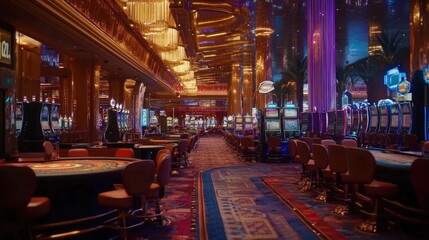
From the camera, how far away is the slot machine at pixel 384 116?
36.7ft

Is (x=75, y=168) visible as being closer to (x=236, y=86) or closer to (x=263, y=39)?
(x=263, y=39)

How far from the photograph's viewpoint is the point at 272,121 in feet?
45.6

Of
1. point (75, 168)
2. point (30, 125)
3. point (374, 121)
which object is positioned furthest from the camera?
point (374, 121)

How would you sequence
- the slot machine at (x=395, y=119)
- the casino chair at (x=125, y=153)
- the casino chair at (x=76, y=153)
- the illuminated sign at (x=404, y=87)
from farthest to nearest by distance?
the slot machine at (x=395, y=119) → the illuminated sign at (x=404, y=87) → the casino chair at (x=125, y=153) → the casino chair at (x=76, y=153)

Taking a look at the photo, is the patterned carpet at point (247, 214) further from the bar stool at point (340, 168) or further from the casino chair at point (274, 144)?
the casino chair at point (274, 144)

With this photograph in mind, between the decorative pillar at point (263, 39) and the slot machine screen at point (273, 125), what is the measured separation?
328 centimetres

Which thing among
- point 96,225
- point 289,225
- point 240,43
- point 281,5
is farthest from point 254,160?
point 96,225

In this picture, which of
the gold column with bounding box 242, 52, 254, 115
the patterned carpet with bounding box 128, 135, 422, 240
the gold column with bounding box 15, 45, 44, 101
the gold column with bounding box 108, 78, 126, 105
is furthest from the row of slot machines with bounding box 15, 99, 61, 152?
the gold column with bounding box 242, 52, 254, 115

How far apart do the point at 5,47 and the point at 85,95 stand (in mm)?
4953

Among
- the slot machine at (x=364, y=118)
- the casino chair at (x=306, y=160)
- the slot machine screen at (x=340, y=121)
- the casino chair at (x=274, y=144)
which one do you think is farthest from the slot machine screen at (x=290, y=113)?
the casino chair at (x=306, y=160)

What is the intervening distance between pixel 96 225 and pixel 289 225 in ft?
6.70

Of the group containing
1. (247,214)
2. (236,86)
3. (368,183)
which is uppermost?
(236,86)

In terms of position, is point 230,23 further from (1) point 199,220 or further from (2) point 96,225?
(2) point 96,225

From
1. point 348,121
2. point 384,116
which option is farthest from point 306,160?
point 348,121
